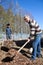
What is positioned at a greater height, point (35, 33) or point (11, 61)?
point (35, 33)

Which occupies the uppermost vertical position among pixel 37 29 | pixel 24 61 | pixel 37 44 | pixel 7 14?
pixel 7 14

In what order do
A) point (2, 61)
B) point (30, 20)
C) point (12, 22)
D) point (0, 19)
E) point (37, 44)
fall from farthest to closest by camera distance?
1. point (12, 22)
2. point (0, 19)
3. point (37, 44)
4. point (30, 20)
5. point (2, 61)

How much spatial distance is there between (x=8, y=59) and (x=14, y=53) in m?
0.68

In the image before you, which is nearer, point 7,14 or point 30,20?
point 30,20

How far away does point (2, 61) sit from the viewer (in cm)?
696

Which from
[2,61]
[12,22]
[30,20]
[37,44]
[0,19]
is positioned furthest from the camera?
[12,22]

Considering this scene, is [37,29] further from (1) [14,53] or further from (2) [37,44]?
(1) [14,53]

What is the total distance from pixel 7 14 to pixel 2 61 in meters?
41.9

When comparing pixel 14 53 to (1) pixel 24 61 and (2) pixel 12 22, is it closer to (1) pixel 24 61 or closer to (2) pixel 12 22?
(1) pixel 24 61

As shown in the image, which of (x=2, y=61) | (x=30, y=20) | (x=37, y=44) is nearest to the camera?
(x=2, y=61)

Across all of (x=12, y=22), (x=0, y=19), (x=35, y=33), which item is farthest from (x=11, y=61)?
(x=12, y=22)

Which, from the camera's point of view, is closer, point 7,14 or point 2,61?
point 2,61

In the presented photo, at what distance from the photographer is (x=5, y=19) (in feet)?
160

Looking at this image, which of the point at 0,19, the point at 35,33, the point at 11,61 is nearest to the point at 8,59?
the point at 11,61
